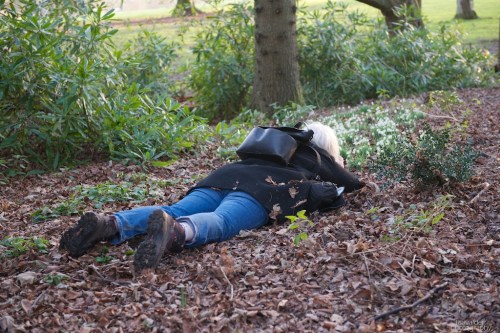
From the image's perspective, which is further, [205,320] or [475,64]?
[475,64]

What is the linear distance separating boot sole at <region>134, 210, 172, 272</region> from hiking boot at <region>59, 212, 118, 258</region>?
386 millimetres

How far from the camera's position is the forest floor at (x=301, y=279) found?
3.17 m

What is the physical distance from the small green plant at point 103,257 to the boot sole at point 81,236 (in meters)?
0.10

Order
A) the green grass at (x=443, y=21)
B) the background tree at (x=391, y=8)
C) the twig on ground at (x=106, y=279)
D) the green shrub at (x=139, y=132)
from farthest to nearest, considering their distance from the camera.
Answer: the green grass at (x=443, y=21) < the background tree at (x=391, y=8) < the green shrub at (x=139, y=132) < the twig on ground at (x=106, y=279)

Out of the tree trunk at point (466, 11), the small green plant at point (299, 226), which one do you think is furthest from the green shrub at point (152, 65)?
the tree trunk at point (466, 11)

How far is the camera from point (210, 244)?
165 inches

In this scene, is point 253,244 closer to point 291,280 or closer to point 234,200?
point 234,200

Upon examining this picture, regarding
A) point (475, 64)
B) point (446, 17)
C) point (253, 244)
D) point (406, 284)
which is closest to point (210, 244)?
point (253, 244)

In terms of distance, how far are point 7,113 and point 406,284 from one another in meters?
4.54

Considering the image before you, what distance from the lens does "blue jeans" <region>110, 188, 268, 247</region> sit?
4113mm

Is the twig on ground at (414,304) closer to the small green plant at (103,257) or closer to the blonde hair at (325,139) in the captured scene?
the small green plant at (103,257)

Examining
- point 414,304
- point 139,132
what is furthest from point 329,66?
point 414,304

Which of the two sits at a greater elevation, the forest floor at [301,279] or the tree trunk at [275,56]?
the tree trunk at [275,56]

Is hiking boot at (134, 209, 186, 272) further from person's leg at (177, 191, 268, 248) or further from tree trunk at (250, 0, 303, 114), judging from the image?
tree trunk at (250, 0, 303, 114)
